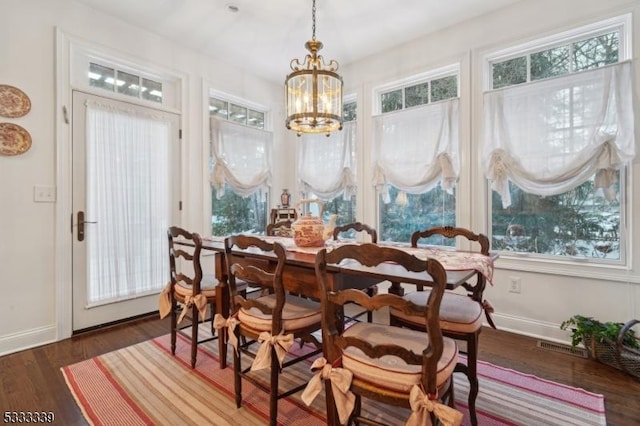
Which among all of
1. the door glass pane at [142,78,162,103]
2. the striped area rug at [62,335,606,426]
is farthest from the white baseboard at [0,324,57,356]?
the door glass pane at [142,78,162,103]

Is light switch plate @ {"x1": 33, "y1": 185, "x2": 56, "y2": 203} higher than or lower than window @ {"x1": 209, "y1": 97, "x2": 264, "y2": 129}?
lower

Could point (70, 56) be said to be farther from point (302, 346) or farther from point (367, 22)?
point (302, 346)

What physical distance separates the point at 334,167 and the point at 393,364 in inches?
120

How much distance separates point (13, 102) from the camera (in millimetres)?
2443

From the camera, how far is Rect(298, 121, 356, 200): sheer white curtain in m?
3.93

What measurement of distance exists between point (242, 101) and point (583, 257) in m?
3.87

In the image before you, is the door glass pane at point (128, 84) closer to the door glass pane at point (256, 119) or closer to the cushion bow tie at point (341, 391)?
the door glass pane at point (256, 119)

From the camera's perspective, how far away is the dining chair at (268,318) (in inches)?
62.4

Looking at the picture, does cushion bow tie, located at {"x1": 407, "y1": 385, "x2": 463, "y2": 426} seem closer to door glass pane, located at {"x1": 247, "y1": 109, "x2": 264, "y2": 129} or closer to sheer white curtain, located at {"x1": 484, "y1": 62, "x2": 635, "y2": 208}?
sheer white curtain, located at {"x1": 484, "y1": 62, "x2": 635, "y2": 208}

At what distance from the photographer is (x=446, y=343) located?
1.40 m

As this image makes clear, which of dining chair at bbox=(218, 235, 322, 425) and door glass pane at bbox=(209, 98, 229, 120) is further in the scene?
door glass pane at bbox=(209, 98, 229, 120)

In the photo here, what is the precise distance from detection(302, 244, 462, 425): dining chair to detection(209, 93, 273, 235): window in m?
2.69

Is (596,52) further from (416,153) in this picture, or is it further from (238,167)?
(238,167)

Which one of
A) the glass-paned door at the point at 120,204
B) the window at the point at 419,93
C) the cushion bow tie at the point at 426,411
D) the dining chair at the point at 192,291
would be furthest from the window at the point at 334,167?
the cushion bow tie at the point at 426,411
